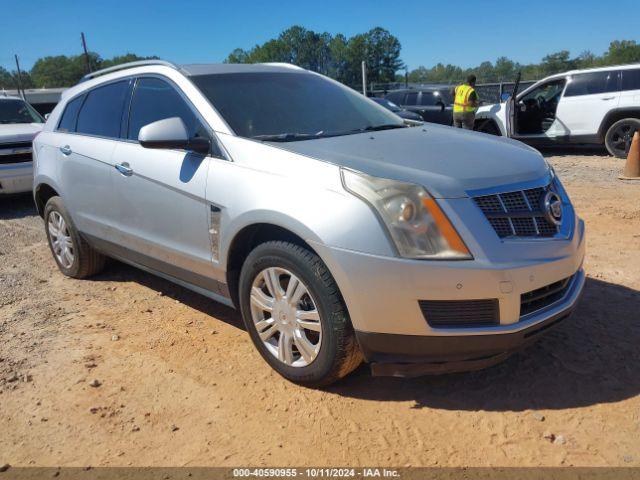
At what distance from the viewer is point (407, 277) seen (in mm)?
2492

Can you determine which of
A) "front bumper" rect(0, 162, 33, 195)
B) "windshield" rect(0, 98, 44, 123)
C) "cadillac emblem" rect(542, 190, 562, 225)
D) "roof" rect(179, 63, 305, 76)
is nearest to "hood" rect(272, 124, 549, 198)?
"cadillac emblem" rect(542, 190, 562, 225)

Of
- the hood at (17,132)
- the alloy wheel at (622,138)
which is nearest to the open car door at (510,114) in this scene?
the alloy wheel at (622,138)

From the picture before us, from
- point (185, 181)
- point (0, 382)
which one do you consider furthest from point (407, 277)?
point (0, 382)

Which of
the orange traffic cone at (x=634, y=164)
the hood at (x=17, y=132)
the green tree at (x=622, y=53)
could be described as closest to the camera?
the hood at (x=17, y=132)

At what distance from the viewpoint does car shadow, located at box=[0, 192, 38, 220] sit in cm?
814

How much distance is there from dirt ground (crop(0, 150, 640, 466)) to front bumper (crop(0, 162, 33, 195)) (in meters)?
4.47

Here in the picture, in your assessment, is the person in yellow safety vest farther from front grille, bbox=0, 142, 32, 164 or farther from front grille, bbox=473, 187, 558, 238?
front grille, bbox=473, 187, 558, 238

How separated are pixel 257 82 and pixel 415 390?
2.26 meters

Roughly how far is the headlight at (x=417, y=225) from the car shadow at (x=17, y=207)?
7106 millimetres

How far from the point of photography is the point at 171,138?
3207 mm

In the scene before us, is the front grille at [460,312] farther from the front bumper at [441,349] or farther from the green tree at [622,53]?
the green tree at [622,53]

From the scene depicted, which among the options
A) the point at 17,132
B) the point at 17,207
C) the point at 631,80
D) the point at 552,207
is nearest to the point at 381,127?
the point at 552,207

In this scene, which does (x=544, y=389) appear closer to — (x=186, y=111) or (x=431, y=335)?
(x=431, y=335)

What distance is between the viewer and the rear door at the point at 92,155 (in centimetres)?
416
